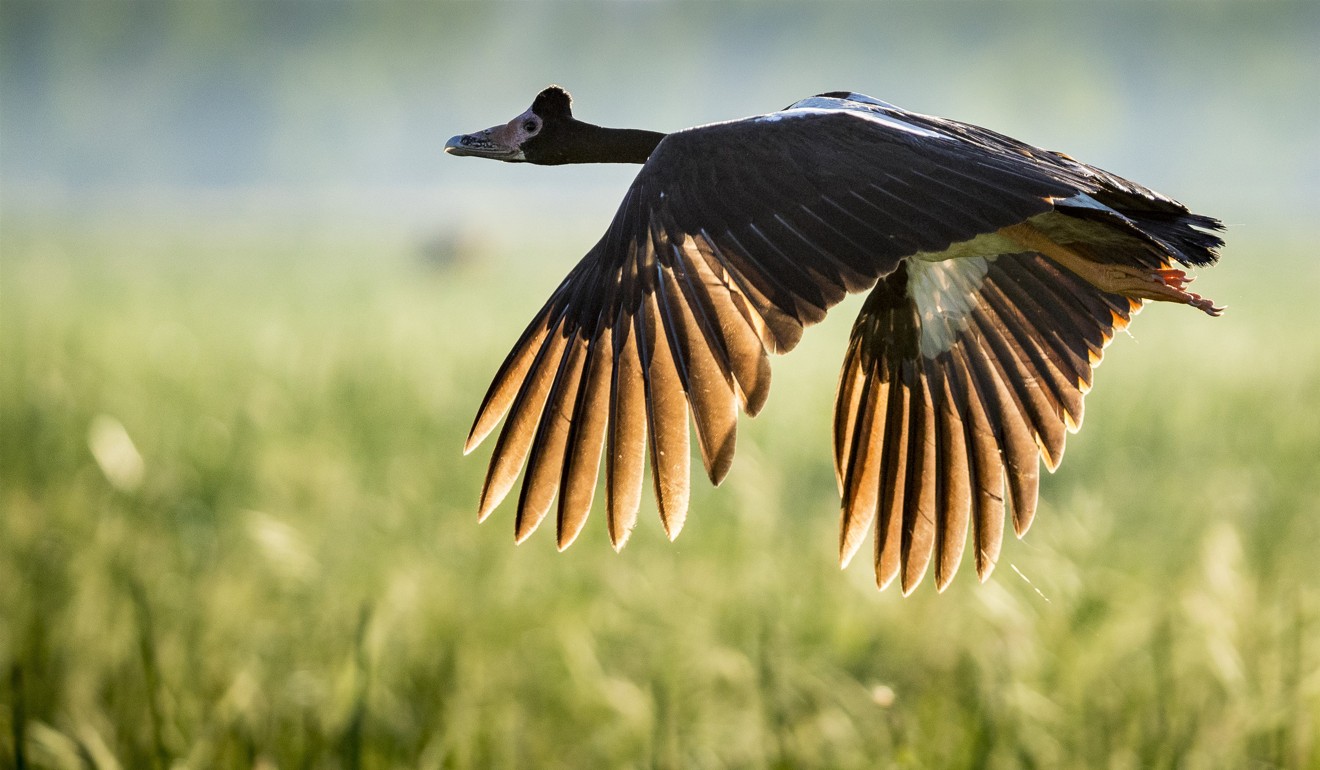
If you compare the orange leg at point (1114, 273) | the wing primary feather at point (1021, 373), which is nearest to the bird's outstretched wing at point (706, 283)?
the orange leg at point (1114, 273)

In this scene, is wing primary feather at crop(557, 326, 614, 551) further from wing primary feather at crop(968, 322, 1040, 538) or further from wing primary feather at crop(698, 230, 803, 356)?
wing primary feather at crop(968, 322, 1040, 538)

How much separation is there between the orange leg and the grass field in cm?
93

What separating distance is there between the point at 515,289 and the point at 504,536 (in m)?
11.8

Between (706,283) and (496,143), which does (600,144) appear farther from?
(706,283)

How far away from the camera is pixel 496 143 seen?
14.4 feet

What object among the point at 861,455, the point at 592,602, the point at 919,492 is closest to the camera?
the point at 919,492

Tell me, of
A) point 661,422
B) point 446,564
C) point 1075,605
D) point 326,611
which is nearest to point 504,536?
point 446,564

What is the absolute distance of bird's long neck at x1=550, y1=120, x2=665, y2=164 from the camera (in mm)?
4332

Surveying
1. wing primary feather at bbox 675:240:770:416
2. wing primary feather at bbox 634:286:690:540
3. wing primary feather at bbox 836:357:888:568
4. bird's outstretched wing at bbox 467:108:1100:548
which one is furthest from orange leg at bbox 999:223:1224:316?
wing primary feather at bbox 634:286:690:540

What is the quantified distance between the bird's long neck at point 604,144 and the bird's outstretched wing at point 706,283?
1092mm

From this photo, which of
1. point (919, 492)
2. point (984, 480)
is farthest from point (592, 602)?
point (984, 480)

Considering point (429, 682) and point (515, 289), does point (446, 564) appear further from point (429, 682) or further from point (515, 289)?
point (515, 289)

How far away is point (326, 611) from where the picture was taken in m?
5.11

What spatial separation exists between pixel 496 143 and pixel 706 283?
5.25ft
